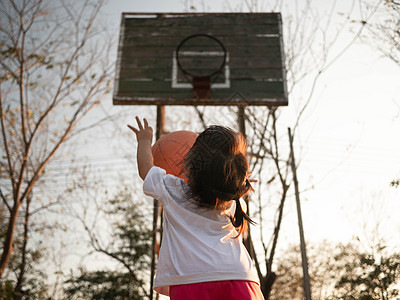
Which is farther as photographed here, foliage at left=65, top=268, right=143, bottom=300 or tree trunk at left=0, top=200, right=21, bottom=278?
foliage at left=65, top=268, right=143, bottom=300

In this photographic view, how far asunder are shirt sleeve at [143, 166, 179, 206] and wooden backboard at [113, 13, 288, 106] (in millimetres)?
3412

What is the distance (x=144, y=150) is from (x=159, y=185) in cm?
23

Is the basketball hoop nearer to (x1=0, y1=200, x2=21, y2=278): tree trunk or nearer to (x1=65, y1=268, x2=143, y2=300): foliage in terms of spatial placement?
(x1=0, y1=200, x2=21, y2=278): tree trunk

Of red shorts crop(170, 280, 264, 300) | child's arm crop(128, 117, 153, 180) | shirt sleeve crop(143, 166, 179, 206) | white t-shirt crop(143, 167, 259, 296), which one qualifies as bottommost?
red shorts crop(170, 280, 264, 300)

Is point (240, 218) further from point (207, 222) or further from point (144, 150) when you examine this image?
point (144, 150)

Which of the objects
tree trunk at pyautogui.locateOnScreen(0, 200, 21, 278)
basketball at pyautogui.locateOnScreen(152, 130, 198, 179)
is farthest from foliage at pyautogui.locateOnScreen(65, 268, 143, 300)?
basketball at pyautogui.locateOnScreen(152, 130, 198, 179)

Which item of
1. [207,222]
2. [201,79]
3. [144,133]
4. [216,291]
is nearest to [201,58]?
[201,79]

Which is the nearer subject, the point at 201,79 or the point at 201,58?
the point at 201,79

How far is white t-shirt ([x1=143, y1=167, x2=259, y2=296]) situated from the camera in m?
1.45

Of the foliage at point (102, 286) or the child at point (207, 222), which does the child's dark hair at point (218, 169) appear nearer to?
the child at point (207, 222)

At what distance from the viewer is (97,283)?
20.6 metres

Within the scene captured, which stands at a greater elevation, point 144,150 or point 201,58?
point 201,58

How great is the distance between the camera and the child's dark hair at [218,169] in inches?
62.6

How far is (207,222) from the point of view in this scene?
5.14ft
